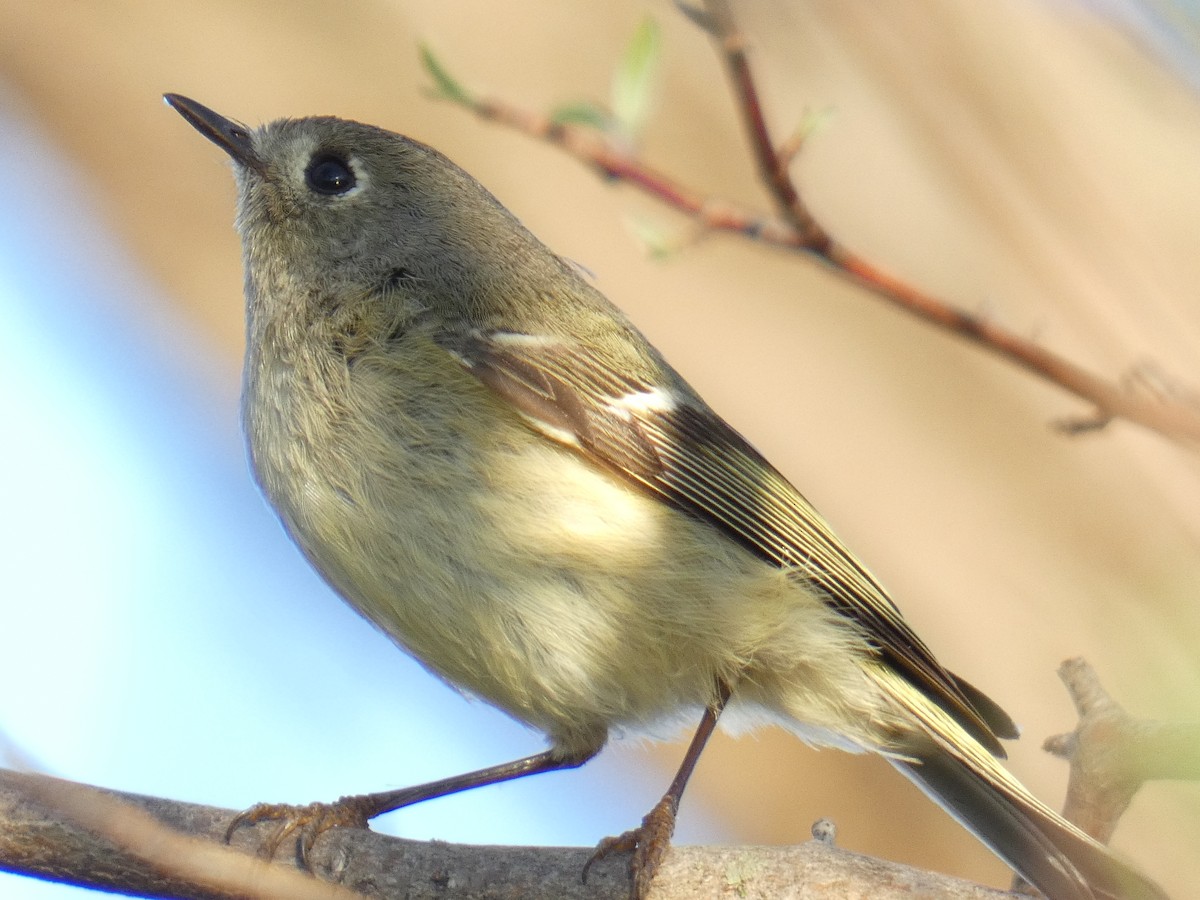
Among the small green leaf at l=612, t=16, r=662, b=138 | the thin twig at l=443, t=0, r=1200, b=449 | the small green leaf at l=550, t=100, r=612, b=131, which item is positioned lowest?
the thin twig at l=443, t=0, r=1200, b=449

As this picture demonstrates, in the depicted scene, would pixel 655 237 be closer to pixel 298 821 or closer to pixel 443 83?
pixel 443 83

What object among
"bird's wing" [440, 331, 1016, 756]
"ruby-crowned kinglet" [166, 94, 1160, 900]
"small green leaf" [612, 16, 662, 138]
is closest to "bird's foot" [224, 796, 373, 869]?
"ruby-crowned kinglet" [166, 94, 1160, 900]

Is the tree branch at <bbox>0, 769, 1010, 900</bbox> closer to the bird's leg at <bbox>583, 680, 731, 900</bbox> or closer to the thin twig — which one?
the bird's leg at <bbox>583, 680, 731, 900</bbox>

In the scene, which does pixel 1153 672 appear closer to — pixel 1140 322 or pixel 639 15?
pixel 1140 322

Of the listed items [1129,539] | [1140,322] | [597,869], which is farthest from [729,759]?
[1140,322]

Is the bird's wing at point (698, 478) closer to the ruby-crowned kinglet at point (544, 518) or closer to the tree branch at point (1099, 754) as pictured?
the ruby-crowned kinglet at point (544, 518)

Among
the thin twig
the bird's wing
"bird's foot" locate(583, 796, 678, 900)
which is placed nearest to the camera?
the thin twig
